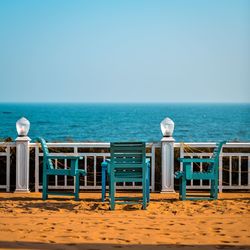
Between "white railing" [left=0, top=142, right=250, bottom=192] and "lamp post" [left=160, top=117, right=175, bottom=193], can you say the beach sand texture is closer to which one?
"lamp post" [left=160, top=117, right=175, bottom=193]

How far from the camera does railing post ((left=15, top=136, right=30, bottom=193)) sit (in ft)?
39.5

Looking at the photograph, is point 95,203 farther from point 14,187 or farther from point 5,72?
point 5,72

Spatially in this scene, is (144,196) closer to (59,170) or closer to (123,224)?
(123,224)

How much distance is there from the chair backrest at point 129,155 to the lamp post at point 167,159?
212 cm

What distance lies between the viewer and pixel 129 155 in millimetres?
9875

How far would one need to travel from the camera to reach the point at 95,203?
1071 centimetres

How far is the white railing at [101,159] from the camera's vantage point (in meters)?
12.3

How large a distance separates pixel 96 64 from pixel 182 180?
49671 millimetres

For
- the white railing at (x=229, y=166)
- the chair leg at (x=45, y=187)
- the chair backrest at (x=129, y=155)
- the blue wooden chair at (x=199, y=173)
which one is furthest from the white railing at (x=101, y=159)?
the chair backrest at (x=129, y=155)

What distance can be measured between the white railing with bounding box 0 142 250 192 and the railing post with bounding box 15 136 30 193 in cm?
20

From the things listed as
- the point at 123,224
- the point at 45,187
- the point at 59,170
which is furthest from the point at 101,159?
the point at 123,224

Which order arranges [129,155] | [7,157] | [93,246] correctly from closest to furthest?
[93,246] → [129,155] → [7,157]

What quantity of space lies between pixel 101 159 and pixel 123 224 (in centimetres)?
443

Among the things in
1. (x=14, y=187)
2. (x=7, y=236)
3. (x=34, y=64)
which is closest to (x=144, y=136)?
(x=34, y=64)
